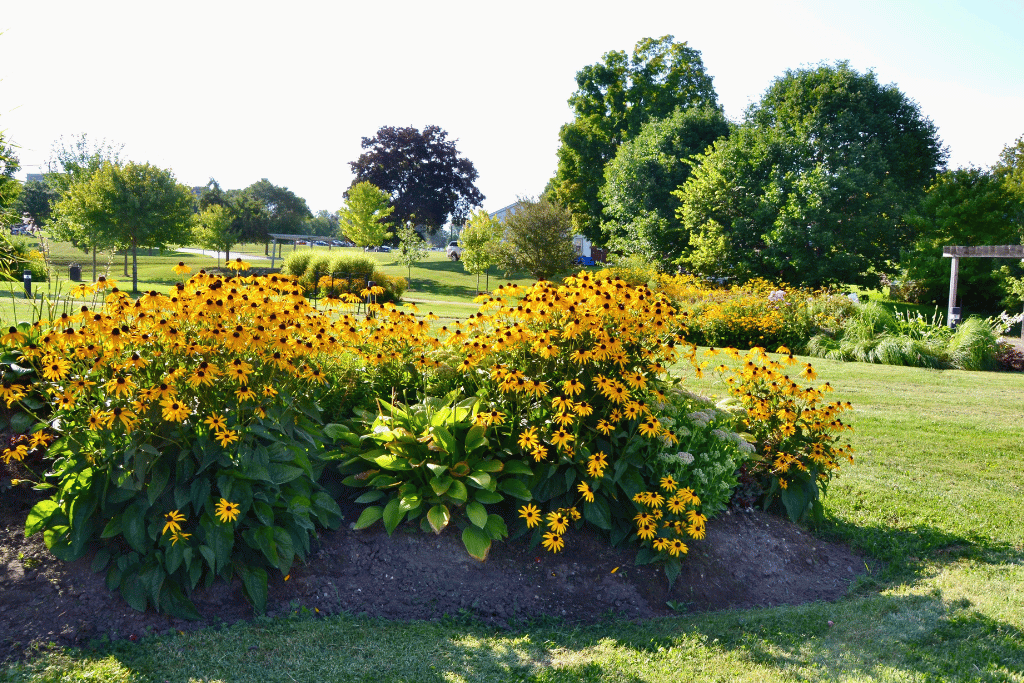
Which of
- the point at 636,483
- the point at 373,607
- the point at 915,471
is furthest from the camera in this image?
the point at 915,471

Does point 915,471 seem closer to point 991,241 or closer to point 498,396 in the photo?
point 498,396

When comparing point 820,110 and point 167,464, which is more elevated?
point 820,110

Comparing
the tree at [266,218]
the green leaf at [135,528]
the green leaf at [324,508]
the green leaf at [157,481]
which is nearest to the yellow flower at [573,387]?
the green leaf at [324,508]

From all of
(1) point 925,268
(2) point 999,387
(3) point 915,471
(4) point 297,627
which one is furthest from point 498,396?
(1) point 925,268

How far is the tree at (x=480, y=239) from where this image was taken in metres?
30.2

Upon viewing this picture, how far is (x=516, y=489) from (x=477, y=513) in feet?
0.83

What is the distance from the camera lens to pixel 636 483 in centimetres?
369

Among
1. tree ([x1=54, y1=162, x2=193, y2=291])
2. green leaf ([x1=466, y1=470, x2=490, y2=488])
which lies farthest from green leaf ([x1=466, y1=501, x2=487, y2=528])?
tree ([x1=54, y1=162, x2=193, y2=291])

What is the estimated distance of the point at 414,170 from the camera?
5012cm

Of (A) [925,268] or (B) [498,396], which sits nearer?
(B) [498,396]

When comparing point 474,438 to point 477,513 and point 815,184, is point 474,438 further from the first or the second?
point 815,184

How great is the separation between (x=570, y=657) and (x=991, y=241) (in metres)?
30.2

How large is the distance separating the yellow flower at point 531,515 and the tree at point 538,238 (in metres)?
24.4

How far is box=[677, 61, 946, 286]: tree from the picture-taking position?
21.0 metres
